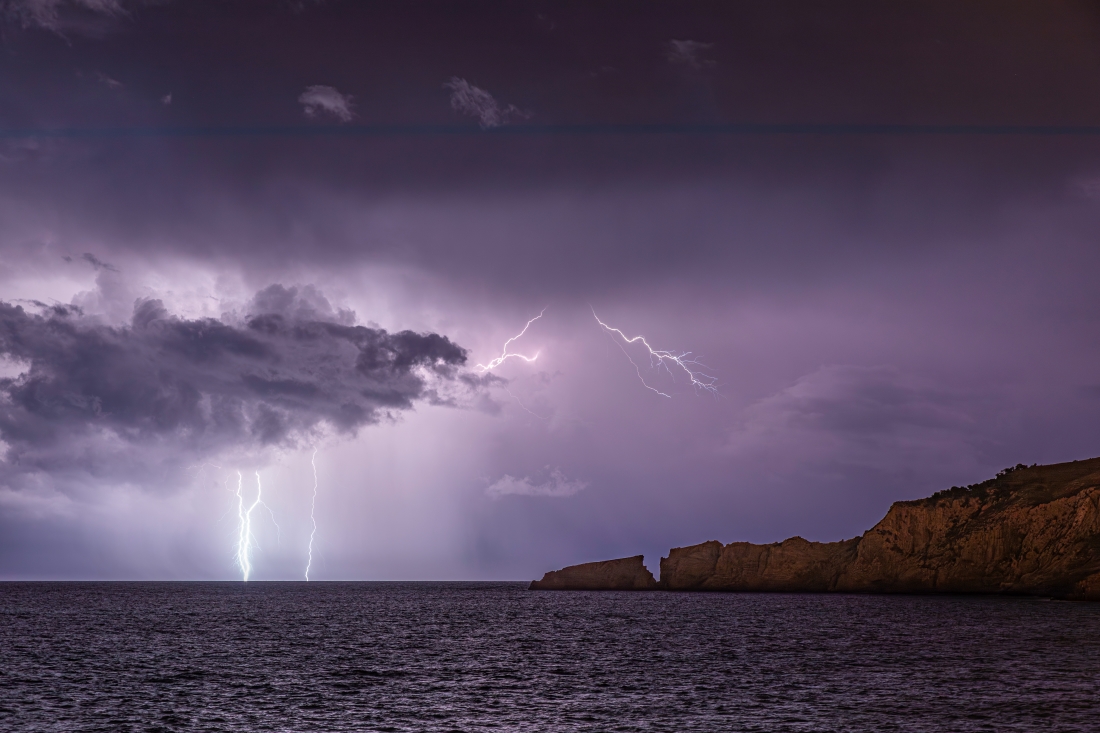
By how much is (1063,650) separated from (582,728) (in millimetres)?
41405

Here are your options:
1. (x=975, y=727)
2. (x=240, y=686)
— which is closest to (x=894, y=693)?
(x=975, y=727)

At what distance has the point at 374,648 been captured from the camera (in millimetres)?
64938

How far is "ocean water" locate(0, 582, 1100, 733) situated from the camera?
35.3m

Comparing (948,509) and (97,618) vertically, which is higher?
(948,509)

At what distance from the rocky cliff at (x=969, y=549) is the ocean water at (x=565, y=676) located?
37485 mm

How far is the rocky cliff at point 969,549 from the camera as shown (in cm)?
11919

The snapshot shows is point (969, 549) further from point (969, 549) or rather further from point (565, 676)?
point (565, 676)

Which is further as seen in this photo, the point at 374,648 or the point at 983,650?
the point at 374,648

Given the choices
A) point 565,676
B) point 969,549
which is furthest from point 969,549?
point 565,676

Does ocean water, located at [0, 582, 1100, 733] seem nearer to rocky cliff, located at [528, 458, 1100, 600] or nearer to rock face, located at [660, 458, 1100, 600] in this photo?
rock face, located at [660, 458, 1100, 600]

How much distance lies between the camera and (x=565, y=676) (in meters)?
48.9

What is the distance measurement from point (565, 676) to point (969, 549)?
114082 mm

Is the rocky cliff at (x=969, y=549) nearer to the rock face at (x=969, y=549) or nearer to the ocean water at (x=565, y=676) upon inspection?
the rock face at (x=969, y=549)

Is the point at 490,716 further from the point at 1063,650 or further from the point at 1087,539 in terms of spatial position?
the point at 1087,539
